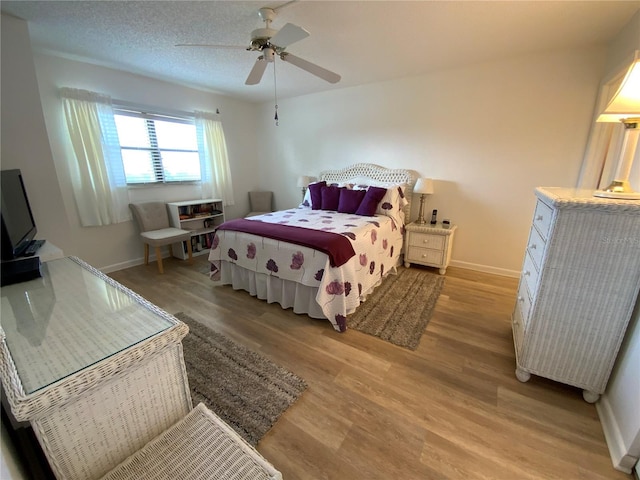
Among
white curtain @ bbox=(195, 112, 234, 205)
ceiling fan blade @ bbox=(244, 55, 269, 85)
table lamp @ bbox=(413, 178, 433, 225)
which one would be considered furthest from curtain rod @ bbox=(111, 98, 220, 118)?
table lamp @ bbox=(413, 178, 433, 225)

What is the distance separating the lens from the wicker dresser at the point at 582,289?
1.30m

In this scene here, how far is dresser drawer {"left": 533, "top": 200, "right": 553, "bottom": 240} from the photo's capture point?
4.89ft

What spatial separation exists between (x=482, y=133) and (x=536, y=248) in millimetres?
1950

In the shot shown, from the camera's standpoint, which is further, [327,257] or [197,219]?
[197,219]

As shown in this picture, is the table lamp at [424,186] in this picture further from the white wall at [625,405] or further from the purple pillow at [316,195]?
the white wall at [625,405]

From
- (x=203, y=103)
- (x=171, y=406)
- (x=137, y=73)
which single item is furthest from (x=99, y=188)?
(x=171, y=406)

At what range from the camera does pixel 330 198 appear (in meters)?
3.45

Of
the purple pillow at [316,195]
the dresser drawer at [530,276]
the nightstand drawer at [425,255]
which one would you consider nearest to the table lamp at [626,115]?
the dresser drawer at [530,276]

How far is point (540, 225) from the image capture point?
5.48ft

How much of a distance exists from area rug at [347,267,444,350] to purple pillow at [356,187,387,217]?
2.72ft

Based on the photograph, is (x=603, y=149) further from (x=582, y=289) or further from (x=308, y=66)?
(x=308, y=66)

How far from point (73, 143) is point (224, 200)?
1.97 metres

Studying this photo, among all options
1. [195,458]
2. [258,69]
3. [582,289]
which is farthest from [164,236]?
[582,289]

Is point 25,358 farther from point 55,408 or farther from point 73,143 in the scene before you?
point 73,143
